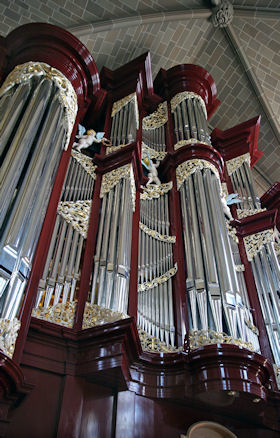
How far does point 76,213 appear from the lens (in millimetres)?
6480

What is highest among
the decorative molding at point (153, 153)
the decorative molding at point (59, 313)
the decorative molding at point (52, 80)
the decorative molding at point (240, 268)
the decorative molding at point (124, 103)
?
the decorative molding at point (124, 103)

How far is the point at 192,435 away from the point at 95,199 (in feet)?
11.4

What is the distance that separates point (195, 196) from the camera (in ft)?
24.2

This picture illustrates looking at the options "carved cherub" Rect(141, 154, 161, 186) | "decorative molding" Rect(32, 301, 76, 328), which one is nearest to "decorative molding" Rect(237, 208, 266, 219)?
"carved cherub" Rect(141, 154, 161, 186)

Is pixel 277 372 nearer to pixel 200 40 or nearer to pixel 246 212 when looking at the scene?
pixel 246 212

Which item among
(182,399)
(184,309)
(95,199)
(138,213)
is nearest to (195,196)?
(138,213)

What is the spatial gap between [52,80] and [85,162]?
1.39 meters

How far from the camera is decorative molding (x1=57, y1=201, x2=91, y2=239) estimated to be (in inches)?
248

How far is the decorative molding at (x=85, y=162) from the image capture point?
7.53m

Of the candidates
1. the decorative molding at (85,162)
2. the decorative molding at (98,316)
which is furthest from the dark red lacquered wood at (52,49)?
the decorative molding at (98,316)

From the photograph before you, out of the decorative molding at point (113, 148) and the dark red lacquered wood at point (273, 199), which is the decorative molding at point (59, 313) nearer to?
the decorative molding at point (113, 148)

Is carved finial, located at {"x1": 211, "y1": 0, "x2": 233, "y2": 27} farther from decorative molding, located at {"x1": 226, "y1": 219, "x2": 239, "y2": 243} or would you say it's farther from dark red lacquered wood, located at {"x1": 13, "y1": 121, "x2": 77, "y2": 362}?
dark red lacquered wood, located at {"x1": 13, "y1": 121, "x2": 77, "y2": 362}

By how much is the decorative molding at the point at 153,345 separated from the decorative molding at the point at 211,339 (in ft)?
0.71

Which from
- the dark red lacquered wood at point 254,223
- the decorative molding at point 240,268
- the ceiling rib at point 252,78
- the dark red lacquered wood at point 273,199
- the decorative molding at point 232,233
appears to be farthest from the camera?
the ceiling rib at point 252,78
